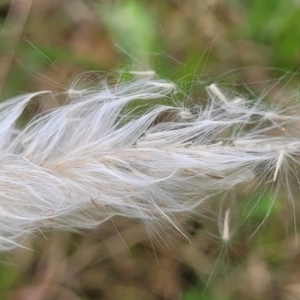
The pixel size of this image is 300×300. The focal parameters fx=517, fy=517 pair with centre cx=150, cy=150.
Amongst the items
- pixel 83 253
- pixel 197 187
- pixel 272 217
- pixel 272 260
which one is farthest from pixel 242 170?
pixel 83 253

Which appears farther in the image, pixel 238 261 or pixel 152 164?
pixel 238 261

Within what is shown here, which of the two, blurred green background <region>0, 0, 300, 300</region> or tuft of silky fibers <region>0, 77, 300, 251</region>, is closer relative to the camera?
tuft of silky fibers <region>0, 77, 300, 251</region>

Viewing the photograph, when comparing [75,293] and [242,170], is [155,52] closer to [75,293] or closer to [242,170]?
[242,170]

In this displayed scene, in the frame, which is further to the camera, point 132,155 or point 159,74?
point 159,74
